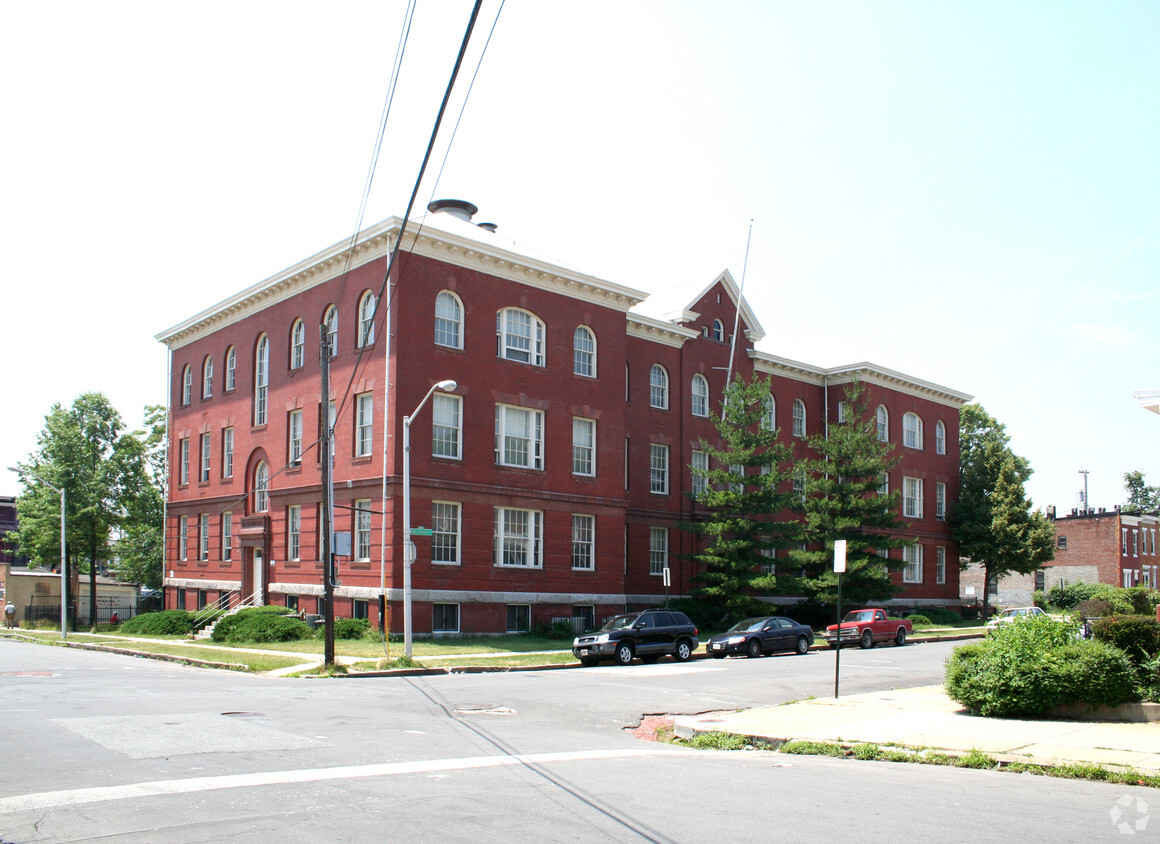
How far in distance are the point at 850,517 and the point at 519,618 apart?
18.4 metres

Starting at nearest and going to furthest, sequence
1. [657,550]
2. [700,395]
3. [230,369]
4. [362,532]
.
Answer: [362,532] < [657,550] < [230,369] < [700,395]

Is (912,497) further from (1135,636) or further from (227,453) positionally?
(1135,636)

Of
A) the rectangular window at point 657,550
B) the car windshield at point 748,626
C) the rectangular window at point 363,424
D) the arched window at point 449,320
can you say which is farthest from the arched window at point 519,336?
the car windshield at point 748,626

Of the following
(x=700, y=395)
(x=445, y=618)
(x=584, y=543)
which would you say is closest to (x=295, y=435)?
(x=445, y=618)

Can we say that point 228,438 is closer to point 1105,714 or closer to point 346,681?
point 346,681

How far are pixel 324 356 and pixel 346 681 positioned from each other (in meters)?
8.56

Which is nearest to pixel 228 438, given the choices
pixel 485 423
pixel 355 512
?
pixel 355 512

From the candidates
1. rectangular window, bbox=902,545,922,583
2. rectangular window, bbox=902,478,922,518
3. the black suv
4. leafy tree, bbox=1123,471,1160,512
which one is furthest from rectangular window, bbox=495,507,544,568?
leafy tree, bbox=1123,471,1160,512

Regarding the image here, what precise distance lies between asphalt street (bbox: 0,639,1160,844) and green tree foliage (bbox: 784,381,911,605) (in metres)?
28.3

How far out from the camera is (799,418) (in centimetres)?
5403

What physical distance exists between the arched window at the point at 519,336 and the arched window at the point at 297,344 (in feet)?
27.8

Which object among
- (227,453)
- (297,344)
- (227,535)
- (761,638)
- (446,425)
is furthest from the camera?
(227,453)

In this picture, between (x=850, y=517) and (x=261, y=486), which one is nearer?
(x=261, y=486)

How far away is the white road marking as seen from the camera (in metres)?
8.38
